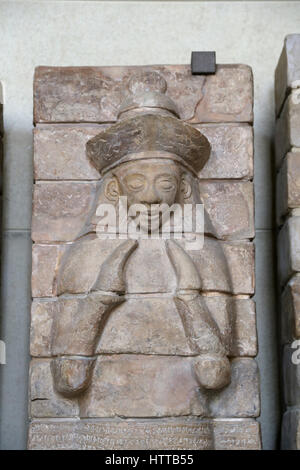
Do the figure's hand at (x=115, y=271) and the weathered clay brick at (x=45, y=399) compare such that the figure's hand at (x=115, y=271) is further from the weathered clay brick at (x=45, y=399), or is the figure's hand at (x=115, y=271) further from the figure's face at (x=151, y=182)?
the weathered clay brick at (x=45, y=399)

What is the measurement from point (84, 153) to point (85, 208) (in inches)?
10.7

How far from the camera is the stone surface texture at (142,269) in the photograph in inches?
153

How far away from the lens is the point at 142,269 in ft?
13.2

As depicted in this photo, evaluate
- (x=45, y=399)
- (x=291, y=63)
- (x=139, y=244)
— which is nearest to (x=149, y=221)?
(x=139, y=244)

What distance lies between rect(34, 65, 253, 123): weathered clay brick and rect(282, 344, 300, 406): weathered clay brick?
113 cm

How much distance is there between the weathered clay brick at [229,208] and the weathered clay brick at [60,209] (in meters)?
0.56

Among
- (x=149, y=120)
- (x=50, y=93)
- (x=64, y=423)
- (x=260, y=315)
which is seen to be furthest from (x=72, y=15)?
(x=64, y=423)

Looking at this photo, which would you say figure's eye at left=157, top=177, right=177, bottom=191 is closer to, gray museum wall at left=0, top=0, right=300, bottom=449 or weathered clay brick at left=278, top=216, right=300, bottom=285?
weathered clay brick at left=278, top=216, right=300, bottom=285

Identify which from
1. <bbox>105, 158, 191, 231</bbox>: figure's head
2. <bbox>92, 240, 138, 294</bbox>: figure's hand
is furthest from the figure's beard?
<bbox>92, 240, 138, 294</bbox>: figure's hand

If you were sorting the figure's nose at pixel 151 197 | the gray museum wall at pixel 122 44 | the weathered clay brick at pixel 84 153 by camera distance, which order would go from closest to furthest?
the figure's nose at pixel 151 197 → the weathered clay brick at pixel 84 153 → the gray museum wall at pixel 122 44

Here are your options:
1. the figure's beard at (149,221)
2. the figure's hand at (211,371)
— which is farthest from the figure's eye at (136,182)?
the figure's hand at (211,371)

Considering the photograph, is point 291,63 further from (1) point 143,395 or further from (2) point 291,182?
(1) point 143,395

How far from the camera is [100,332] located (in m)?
3.95

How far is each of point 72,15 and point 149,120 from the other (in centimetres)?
142
